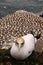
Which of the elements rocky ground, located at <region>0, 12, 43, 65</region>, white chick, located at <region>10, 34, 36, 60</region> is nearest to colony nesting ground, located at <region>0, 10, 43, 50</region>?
rocky ground, located at <region>0, 12, 43, 65</region>

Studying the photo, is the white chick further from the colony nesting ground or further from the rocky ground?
the colony nesting ground

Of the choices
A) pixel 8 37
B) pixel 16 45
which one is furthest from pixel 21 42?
pixel 8 37

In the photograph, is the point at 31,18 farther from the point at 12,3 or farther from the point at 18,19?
the point at 12,3

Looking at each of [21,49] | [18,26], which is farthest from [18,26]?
[21,49]

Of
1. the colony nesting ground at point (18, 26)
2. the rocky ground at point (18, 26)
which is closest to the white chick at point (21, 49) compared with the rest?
the rocky ground at point (18, 26)

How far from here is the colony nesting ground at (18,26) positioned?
5082 millimetres

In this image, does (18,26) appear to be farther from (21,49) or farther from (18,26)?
(21,49)

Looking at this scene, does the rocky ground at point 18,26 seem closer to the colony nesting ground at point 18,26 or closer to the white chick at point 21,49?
the colony nesting ground at point 18,26

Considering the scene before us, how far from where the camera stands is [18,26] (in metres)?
5.70

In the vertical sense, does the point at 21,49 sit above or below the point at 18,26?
above

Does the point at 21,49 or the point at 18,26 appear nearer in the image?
the point at 21,49

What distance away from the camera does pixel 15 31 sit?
5406 mm

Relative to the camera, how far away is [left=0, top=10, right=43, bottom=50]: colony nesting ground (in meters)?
5.08

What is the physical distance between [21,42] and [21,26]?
2078 millimetres
